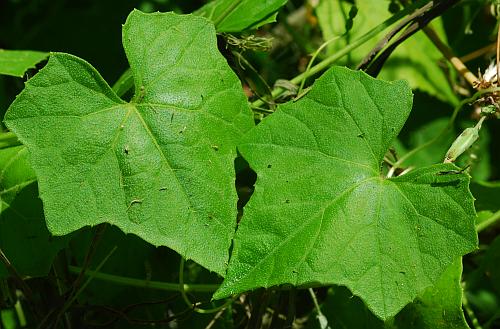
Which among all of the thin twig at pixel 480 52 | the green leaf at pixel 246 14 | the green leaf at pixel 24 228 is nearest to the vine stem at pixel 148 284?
the green leaf at pixel 24 228

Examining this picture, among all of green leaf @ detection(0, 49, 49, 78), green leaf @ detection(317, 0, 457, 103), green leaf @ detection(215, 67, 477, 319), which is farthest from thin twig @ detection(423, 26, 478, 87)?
green leaf @ detection(0, 49, 49, 78)

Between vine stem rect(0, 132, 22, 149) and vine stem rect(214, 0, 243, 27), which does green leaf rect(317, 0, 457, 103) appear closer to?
vine stem rect(214, 0, 243, 27)

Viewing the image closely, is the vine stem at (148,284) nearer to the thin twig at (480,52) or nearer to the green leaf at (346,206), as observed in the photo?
the green leaf at (346,206)

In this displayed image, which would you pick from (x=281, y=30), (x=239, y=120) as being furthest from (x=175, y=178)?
(x=281, y=30)

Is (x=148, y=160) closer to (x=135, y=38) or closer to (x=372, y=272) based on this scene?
(x=135, y=38)

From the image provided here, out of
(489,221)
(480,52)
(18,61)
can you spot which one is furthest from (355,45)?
(18,61)
